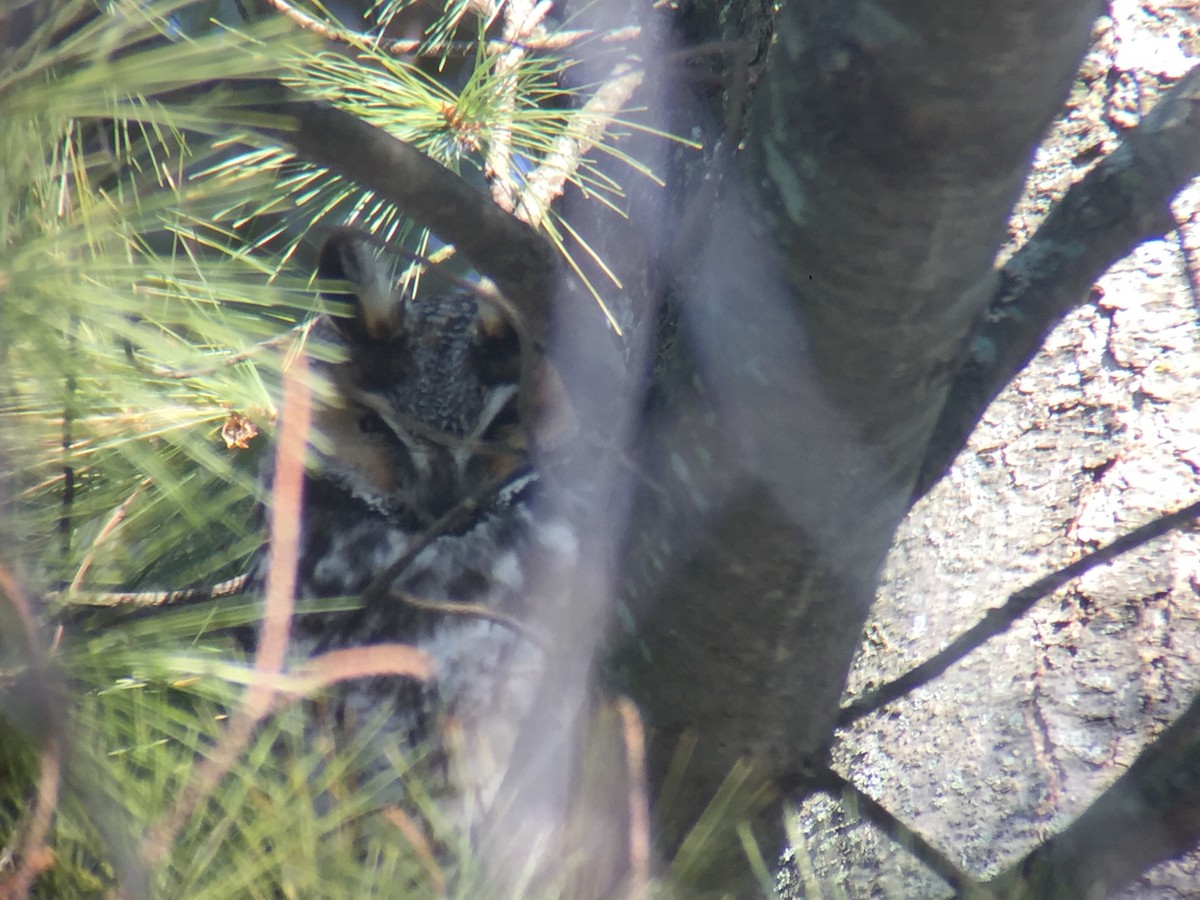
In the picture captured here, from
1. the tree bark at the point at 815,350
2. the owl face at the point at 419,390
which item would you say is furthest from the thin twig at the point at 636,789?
the owl face at the point at 419,390

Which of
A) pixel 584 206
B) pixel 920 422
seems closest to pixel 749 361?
pixel 920 422

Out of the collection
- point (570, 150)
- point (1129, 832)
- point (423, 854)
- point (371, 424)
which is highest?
point (570, 150)

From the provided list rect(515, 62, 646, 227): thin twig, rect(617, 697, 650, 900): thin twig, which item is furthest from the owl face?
rect(617, 697, 650, 900): thin twig

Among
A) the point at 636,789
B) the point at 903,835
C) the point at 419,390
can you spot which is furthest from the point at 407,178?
the point at 419,390

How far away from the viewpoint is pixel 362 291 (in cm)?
145

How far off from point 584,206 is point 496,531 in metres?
0.44

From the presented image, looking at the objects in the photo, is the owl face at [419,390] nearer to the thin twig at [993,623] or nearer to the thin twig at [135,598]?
the thin twig at [135,598]

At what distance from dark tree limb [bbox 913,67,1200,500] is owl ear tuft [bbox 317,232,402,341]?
2.43 feet

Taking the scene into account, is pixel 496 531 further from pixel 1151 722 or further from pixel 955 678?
pixel 1151 722

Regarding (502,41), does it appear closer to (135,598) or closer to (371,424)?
(371,424)

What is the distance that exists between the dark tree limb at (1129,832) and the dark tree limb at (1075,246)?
0.26 m

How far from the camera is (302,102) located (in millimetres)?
777

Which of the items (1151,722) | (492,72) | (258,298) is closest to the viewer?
(258,298)

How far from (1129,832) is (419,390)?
101 cm
